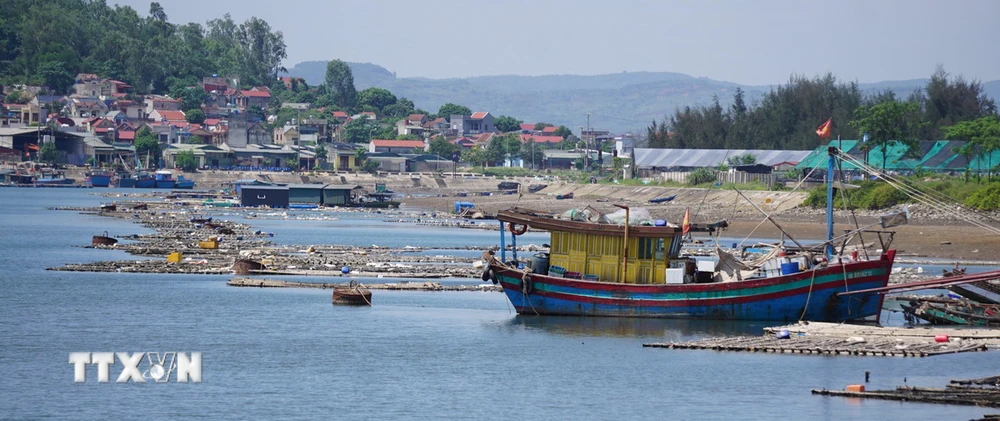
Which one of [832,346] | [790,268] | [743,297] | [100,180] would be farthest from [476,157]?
[832,346]

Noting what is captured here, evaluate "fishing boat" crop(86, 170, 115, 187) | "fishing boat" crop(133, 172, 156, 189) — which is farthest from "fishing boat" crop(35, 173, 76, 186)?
"fishing boat" crop(133, 172, 156, 189)

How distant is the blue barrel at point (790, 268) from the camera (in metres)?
34.5

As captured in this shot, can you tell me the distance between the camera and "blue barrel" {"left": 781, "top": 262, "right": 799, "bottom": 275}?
1358 inches

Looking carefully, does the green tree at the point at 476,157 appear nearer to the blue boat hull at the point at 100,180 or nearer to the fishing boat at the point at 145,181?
the fishing boat at the point at 145,181

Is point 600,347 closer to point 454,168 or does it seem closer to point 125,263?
point 125,263

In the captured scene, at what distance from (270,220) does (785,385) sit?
66916 mm

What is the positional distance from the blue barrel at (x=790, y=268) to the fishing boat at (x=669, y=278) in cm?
4

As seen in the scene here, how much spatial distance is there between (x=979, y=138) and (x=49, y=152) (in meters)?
115

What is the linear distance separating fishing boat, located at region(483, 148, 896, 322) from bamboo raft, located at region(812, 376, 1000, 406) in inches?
338

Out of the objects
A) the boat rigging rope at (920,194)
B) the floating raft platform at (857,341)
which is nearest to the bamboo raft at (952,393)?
the floating raft platform at (857,341)

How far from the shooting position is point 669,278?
35.2 meters

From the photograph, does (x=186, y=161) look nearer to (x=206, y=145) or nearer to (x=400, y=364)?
(x=206, y=145)

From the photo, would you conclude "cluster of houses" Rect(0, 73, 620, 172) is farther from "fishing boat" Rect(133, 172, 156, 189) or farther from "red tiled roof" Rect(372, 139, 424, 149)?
"fishing boat" Rect(133, 172, 156, 189)

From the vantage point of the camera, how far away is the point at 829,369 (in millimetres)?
28828
